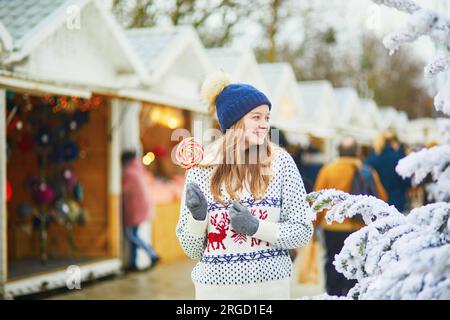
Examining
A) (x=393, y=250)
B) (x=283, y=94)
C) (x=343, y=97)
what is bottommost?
(x=393, y=250)

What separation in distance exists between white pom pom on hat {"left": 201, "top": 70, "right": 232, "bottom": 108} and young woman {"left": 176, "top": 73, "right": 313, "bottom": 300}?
0.08 meters

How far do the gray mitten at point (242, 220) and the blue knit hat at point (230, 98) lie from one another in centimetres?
39

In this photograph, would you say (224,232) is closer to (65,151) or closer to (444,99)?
(444,99)

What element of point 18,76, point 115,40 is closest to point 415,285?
point 18,76

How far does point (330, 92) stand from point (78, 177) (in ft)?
30.7

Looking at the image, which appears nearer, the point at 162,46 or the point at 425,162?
the point at 425,162

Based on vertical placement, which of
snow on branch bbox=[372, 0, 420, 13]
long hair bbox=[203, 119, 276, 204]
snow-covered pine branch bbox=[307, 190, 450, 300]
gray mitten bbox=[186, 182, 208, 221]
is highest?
snow on branch bbox=[372, 0, 420, 13]

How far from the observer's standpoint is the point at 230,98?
2.48 meters

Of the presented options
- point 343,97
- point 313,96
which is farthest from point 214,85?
point 343,97

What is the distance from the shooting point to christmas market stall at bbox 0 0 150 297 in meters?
6.70

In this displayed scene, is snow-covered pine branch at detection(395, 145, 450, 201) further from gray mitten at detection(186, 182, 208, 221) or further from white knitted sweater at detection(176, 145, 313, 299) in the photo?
gray mitten at detection(186, 182, 208, 221)

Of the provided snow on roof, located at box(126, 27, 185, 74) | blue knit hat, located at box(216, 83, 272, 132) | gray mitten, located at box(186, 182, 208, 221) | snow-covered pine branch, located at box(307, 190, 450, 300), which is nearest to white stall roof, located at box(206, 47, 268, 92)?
snow on roof, located at box(126, 27, 185, 74)

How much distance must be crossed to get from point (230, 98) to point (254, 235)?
576 millimetres

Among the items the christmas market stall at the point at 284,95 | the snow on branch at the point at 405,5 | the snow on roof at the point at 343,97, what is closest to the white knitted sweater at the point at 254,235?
the snow on branch at the point at 405,5
